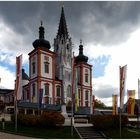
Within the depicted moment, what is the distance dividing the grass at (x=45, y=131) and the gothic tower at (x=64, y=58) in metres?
40.0

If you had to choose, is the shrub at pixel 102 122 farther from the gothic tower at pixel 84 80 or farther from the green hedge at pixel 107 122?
the gothic tower at pixel 84 80

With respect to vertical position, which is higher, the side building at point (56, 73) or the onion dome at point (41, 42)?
the onion dome at point (41, 42)

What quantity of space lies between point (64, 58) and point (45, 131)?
48092 mm

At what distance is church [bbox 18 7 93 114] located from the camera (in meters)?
68.4

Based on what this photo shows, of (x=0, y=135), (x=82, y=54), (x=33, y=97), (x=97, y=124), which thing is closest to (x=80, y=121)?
(x=97, y=124)

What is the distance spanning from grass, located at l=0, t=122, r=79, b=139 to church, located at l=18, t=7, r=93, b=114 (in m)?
27.5

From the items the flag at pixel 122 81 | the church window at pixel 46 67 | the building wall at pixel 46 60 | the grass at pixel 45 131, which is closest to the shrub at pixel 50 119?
the grass at pixel 45 131

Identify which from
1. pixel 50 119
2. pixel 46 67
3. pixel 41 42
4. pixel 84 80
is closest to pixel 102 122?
pixel 50 119

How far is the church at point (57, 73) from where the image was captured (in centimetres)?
6839

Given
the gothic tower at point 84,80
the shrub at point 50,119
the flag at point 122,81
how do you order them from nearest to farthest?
1. the shrub at point 50,119
2. the flag at point 122,81
3. the gothic tower at point 84,80

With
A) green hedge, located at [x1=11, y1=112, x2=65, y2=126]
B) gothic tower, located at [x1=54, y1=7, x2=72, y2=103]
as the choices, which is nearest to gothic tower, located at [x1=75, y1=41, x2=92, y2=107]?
gothic tower, located at [x1=54, y1=7, x2=72, y2=103]

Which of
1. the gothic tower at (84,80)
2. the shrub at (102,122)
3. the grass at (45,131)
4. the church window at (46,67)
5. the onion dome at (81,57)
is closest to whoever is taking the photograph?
the grass at (45,131)

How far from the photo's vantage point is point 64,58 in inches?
3088

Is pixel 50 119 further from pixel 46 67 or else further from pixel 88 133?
pixel 46 67
